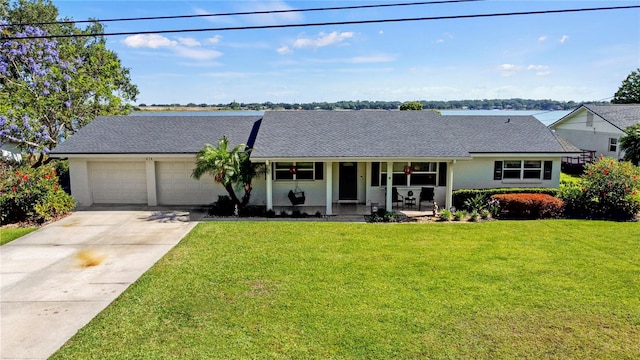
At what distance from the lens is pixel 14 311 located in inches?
325

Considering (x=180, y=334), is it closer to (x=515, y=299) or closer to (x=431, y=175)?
(x=515, y=299)

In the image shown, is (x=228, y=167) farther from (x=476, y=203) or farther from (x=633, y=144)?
(x=633, y=144)

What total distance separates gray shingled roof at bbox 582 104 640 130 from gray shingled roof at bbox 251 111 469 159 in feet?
55.4

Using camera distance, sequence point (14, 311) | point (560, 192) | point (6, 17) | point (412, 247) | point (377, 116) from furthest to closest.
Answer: point (6, 17), point (377, 116), point (560, 192), point (412, 247), point (14, 311)

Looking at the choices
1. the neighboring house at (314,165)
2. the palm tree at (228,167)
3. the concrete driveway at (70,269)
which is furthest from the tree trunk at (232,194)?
the concrete driveway at (70,269)

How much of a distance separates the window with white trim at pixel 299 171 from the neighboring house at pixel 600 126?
21.6 meters

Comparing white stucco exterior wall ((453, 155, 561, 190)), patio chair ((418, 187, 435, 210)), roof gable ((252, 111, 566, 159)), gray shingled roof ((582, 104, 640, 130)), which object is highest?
gray shingled roof ((582, 104, 640, 130))

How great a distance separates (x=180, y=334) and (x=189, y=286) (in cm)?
212

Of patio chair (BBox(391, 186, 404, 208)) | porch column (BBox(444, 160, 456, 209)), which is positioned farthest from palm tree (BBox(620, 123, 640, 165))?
patio chair (BBox(391, 186, 404, 208))

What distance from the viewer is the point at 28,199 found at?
15.0m

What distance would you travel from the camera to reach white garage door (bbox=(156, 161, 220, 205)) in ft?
59.2

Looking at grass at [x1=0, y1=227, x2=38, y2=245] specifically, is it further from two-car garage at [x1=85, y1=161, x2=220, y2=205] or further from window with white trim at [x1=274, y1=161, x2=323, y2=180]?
window with white trim at [x1=274, y1=161, x2=323, y2=180]

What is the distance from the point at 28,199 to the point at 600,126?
35.1 metres

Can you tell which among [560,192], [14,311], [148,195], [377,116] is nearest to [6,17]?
[148,195]
